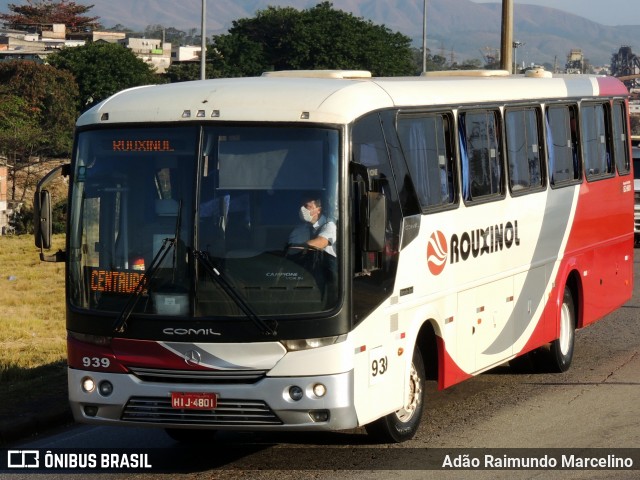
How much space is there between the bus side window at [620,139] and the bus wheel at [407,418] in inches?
228

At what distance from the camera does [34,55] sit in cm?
13900

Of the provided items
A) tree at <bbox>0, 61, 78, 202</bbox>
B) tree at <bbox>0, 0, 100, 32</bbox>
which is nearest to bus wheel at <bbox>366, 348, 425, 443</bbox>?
tree at <bbox>0, 61, 78, 202</bbox>

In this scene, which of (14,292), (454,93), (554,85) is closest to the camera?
(454,93)

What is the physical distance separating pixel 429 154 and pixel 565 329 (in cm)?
371

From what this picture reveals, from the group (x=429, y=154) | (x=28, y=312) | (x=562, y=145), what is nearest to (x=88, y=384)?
(x=429, y=154)

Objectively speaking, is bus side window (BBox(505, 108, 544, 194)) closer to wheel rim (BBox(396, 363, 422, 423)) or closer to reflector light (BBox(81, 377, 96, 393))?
wheel rim (BBox(396, 363, 422, 423))

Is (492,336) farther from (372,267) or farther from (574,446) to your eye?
(372,267)

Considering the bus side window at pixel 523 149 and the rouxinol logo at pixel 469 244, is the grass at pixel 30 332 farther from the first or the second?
the bus side window at pixel 523 149

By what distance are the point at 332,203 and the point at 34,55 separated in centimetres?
13583

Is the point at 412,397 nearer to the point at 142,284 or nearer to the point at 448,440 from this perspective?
the point at 448,440

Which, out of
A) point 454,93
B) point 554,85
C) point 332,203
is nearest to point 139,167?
point 332,203

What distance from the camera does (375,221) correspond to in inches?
326

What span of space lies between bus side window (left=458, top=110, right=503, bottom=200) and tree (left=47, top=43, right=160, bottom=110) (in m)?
97.9

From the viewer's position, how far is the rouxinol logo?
9.70m
